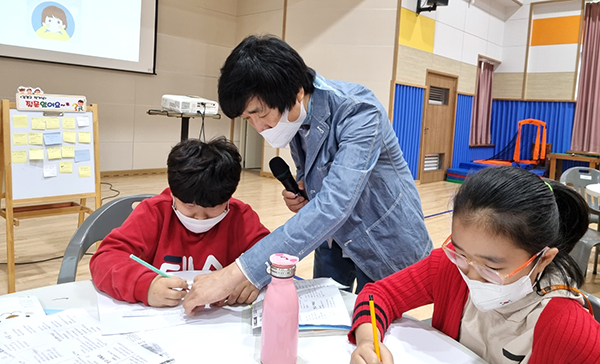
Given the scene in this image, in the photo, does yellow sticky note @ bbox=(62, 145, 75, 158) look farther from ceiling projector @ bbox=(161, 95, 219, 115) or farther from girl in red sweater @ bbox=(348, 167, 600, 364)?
girl in red sweater @ bbox=(348, 167, 600, 364)

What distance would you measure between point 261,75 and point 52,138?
2.07 meters

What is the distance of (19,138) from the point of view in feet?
8.36

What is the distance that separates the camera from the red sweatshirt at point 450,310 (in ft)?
2.52

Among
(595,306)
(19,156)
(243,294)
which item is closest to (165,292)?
(243,294)

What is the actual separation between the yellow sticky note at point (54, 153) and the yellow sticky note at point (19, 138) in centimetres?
14

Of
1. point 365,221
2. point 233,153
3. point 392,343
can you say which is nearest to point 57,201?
point 233,153

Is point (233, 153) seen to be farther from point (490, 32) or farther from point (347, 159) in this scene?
point (490, 32)

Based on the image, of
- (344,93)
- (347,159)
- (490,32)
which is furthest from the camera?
(490,32)

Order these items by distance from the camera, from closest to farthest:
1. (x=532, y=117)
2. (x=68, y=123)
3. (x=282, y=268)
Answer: (x=282, y=268) → (x=68, y=123) → (x=532, y=117)

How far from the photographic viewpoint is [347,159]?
3.64 ft

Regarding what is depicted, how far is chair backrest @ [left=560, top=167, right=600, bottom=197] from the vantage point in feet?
10.6

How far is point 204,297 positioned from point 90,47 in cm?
528

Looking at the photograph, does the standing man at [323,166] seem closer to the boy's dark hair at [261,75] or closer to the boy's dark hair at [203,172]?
the boy's dark hair at [261,75]

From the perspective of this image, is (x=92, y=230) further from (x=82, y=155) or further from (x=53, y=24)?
(x=53, y=24)
